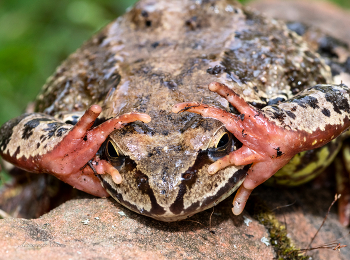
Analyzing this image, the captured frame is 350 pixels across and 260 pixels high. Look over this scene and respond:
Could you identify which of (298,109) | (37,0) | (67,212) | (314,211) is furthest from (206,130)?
(37,0)

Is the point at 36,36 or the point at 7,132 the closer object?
the point at 7,132

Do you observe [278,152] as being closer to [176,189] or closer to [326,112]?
[326,112]

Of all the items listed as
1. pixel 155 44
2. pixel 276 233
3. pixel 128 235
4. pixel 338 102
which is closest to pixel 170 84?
pixel 155 44

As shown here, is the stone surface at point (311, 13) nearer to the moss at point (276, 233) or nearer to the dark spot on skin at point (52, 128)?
the moss at point (276, 233)

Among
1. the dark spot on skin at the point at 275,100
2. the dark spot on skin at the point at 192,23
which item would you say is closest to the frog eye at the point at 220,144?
the dark spot on skin at the point at 275,100

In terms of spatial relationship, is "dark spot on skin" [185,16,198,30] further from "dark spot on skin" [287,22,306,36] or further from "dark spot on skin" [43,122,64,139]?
"dark spot on skin" [287,22,306,36]

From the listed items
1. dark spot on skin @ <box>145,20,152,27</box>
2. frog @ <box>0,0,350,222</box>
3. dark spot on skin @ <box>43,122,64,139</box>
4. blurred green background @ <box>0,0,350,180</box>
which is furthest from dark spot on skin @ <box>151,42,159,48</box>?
blurred green background @ <box>0,0,350,180</box>
